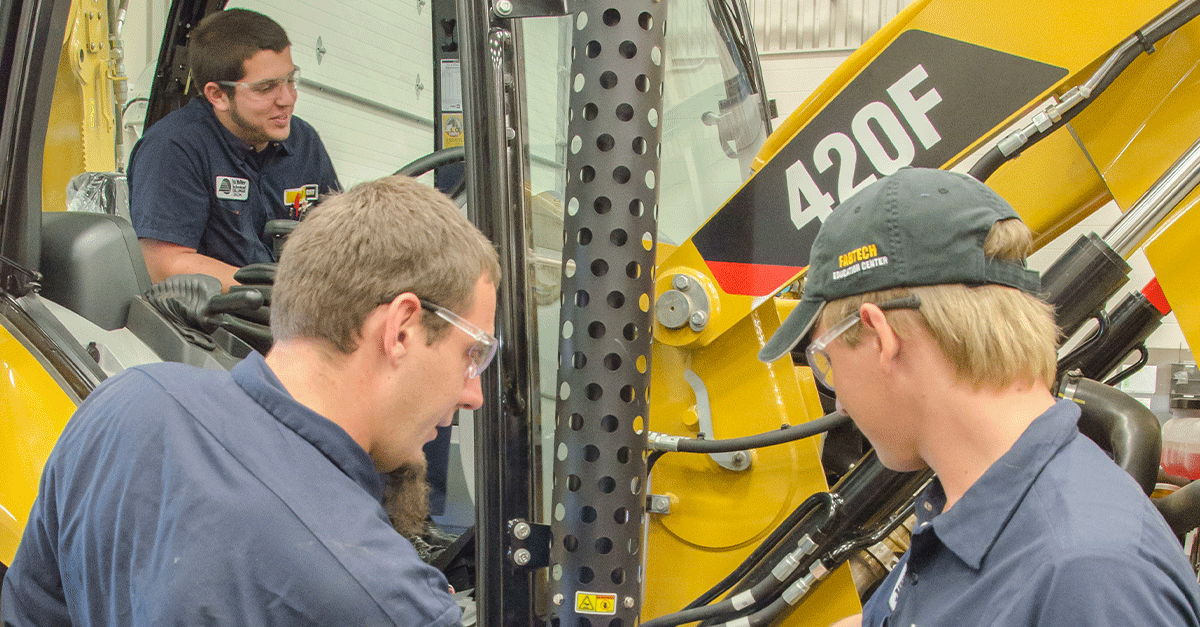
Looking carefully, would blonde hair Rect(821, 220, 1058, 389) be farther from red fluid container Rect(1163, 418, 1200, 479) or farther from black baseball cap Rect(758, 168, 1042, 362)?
red fluid container Rect(1163, 418, 1200, 479)

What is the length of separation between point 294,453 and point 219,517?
11 cm

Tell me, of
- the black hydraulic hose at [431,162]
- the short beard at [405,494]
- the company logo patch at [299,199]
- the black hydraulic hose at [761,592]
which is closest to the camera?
the short beard at [405,494]

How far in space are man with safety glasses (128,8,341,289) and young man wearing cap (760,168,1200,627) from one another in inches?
76.2

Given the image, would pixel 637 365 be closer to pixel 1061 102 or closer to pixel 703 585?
pixel 703 585

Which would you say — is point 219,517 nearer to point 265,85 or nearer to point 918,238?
point 918,238

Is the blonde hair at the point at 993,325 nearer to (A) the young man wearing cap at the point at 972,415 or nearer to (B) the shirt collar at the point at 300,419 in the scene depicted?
(A) the young man wearing cap at the point at 972,415

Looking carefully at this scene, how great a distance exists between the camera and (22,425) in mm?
1932

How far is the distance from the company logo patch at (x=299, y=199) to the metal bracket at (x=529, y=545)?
163 centimetres

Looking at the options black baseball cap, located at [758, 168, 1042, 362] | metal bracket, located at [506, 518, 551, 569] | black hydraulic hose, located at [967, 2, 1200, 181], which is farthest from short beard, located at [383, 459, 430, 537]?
black hydraulic hose, located at [967, 2, 1200, 181]

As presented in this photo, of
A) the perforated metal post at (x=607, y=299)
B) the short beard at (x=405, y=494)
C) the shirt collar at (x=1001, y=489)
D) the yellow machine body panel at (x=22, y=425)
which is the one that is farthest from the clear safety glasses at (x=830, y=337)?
the yellow machine body panel at (x=22, y=425)

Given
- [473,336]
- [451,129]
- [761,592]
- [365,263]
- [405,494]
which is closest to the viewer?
[365,263]

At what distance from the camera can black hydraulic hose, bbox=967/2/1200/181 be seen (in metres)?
1.65

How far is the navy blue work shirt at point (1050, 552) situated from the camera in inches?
34.5

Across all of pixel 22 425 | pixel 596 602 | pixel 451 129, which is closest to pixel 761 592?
pixel 596 602
